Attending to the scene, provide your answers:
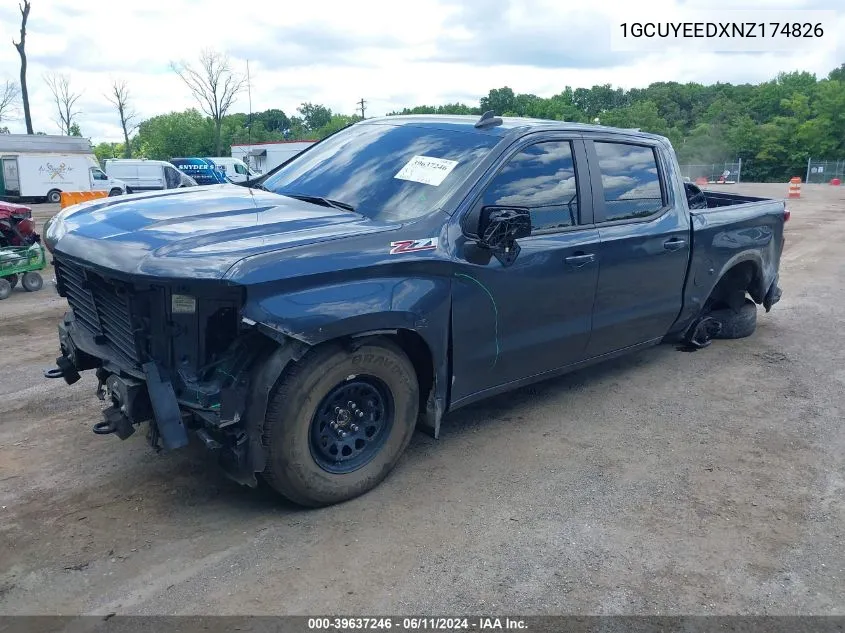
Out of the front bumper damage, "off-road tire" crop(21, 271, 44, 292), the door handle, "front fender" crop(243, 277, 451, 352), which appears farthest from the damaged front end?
"off-road tire" crop(21, 271, 44, 292)

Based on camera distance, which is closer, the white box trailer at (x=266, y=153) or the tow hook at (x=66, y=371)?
the tow hook at (x=66, y=371)

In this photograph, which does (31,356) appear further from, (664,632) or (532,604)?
(664,632)

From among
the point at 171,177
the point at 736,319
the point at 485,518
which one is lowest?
the point at 485,518

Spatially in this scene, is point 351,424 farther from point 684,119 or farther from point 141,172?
point 684,119

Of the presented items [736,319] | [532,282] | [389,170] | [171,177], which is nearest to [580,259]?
[532,282]

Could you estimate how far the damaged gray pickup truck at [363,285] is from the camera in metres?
3.26

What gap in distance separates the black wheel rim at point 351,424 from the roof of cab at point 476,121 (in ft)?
5.79

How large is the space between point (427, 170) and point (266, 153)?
42459mm

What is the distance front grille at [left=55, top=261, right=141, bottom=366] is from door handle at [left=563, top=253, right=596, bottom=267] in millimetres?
2514

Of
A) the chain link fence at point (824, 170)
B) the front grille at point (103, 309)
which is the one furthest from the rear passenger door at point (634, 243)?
the chain link fence at point (824, 170)

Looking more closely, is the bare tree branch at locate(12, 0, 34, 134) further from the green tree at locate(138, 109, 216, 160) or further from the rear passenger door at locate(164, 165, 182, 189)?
the green tree at locate(138, 109, 216, 160)

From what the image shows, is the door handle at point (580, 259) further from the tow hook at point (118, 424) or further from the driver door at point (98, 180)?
the driver door at point (98, 180)

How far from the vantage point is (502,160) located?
4.16 m

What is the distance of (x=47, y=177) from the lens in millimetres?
31875
